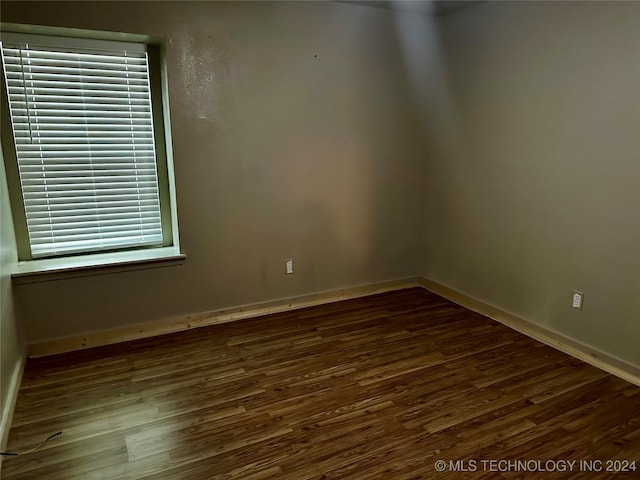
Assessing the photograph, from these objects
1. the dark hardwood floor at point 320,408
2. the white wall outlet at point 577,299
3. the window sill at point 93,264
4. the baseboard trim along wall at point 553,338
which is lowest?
the dark hardwood floor at point 320,408

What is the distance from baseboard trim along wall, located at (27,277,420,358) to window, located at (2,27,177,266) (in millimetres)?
Answer: 583

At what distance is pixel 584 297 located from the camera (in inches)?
109

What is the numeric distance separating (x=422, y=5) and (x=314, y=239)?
2023 millimetres

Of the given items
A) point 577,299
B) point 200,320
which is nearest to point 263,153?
point 200,320

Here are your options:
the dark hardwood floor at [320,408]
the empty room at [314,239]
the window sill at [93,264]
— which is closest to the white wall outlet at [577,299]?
the empty room at [314,239]

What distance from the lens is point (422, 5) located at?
3336mm

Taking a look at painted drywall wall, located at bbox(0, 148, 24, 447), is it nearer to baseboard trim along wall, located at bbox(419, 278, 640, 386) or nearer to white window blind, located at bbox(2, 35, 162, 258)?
white window blind, located at bbox(2, 35, 162, 258)

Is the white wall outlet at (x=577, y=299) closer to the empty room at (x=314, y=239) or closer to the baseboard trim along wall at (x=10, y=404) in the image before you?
the empty room at (x=314, y=239)

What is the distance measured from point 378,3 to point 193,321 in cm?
→ 280

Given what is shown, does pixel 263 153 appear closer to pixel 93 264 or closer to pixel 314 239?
pixel 314 239

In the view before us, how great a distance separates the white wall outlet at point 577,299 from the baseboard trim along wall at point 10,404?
328 cm

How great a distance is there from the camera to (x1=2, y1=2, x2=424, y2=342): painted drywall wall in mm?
2818

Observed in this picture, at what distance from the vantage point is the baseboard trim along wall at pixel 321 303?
273 centimetres

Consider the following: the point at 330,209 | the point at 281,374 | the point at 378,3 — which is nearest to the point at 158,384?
the point at 281,374
